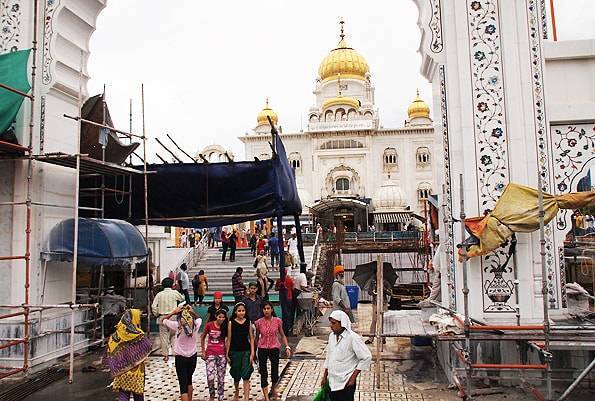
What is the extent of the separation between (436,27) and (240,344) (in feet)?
15.9

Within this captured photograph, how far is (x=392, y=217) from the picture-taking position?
33375mm

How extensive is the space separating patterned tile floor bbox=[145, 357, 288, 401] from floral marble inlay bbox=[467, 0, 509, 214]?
361 cm

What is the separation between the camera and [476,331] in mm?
5668

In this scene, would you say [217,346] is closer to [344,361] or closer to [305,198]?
[344,361]

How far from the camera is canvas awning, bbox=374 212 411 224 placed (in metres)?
33.2

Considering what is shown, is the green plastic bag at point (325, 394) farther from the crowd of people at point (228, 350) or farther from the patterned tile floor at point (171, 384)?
the patterned tile floor at point (171, 384)

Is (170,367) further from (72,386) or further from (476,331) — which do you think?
(476,331)

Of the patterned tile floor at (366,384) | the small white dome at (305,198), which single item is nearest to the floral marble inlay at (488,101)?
the patterned tile floor at (366,384)

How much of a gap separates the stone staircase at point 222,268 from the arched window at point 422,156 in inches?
894

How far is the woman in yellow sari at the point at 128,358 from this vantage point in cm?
457

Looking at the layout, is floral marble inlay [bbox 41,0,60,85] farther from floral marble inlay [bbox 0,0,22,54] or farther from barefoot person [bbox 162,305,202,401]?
barefoot person [bbox 162,305,202,401]

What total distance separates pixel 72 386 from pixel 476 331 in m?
4.93

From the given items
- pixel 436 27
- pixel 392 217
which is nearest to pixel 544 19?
pixel 436 27

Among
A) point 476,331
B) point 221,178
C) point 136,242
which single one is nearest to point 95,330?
point 136,242
